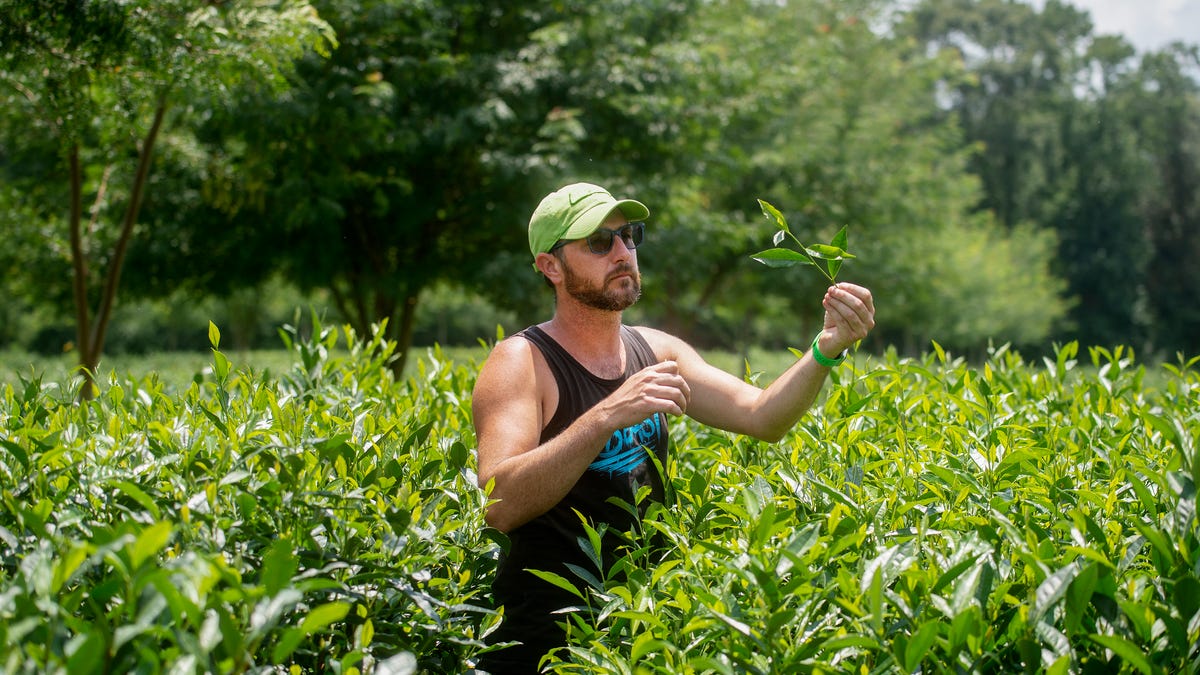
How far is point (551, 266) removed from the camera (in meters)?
2.85

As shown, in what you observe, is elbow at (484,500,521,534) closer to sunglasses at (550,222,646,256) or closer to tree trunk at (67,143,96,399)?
sunglasses at (550,222,646,256)

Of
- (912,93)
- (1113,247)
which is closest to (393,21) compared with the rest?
(912,93)

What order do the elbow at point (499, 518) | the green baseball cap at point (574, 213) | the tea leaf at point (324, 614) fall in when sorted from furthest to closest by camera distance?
the green baseball cap at point (574, 213) < the elbow at point (499, 518) < the tea leaf at point (324, 614)

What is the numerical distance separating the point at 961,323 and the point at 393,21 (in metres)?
27.5

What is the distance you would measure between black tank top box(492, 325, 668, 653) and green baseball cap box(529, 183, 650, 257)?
0.28 m

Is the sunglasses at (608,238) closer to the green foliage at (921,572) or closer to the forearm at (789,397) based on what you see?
the forearm at (789,397)

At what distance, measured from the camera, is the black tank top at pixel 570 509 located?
8.23 feet

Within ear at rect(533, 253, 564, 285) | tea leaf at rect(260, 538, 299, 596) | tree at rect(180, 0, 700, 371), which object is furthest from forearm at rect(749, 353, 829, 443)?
tree at rect(180, 0, 700, 371)

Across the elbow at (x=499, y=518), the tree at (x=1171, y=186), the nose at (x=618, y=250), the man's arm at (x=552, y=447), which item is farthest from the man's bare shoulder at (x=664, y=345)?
the tree at (x=1171, y=186)

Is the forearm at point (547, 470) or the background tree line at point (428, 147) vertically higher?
the forearm at point (547, 470)

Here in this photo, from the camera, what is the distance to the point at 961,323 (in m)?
33.8

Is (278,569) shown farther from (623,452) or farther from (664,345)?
(664,345)

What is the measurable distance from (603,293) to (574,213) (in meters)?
0.24

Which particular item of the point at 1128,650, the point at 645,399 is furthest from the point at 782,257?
the point at 1128,650
